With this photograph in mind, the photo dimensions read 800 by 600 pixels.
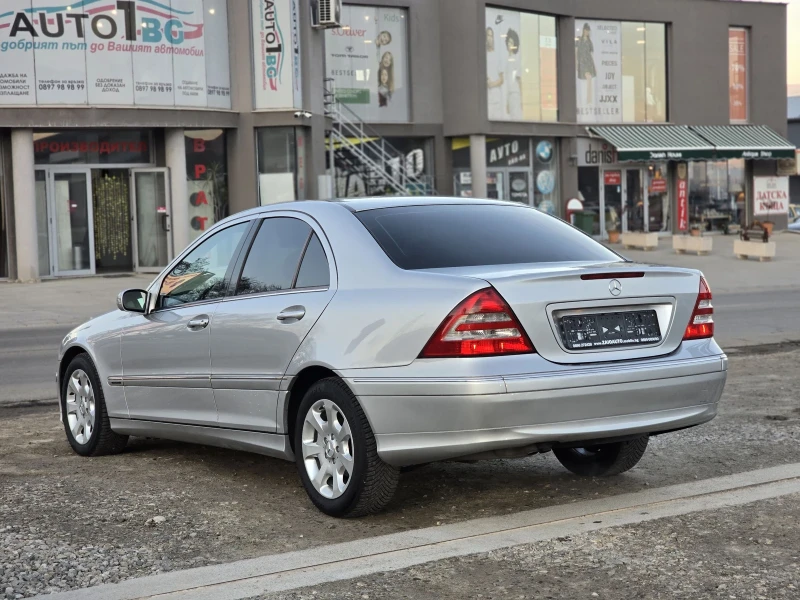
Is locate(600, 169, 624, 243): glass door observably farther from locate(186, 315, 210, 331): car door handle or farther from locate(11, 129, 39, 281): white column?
locate(186, 315, 210, 331): car door handle

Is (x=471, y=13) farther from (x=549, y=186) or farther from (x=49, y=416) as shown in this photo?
(x=49, y=416)

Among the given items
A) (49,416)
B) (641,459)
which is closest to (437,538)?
(641,459)

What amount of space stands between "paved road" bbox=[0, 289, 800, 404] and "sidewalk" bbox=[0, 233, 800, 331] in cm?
162

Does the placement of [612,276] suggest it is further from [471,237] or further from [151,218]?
[151,218]

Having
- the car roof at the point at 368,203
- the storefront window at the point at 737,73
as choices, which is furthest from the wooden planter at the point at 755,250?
the car roof at the point at 368,203

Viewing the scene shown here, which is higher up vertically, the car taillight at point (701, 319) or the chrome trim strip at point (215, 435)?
the car taillight at point (701, 319)

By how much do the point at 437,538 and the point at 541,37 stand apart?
112 ft

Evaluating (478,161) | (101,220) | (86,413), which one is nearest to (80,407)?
(86,413)

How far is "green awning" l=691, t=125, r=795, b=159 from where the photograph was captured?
4138 cm

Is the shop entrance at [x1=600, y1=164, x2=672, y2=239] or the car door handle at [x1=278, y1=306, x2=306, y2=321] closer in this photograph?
the car door handle at [x1=278, y1=306, x2=306, y2=321]

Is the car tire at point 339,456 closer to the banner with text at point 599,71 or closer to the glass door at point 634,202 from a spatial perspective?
the banner with text at point 599,71

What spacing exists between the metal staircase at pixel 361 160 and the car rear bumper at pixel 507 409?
26954 millimetres

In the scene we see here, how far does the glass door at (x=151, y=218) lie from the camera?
93.1 feet

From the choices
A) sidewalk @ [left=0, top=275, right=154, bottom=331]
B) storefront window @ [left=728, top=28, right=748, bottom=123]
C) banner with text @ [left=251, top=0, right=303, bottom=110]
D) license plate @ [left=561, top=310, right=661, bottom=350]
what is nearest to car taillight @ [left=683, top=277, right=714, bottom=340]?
license plate @ [left=561, top=310, right=661, bottom=350]
